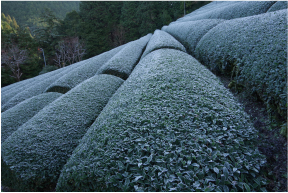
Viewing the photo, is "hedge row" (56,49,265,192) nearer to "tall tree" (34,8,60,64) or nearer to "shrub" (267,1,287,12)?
"shrub" (267,1,287,12)

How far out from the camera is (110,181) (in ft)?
4.84

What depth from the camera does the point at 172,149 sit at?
1604mm

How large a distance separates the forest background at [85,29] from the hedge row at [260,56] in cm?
2169

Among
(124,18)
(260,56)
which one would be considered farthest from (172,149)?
(124,18)

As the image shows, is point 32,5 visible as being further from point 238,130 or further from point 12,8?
point 238,130

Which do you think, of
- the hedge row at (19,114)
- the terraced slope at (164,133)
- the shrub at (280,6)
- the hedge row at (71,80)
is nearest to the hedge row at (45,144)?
the terraced slope at (164,133)

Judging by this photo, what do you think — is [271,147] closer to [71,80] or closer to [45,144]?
[45,144]

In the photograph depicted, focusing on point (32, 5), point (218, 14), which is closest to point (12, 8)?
point (32, 5)

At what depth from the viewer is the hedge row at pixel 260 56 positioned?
2.28m

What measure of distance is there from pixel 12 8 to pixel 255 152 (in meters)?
60.6

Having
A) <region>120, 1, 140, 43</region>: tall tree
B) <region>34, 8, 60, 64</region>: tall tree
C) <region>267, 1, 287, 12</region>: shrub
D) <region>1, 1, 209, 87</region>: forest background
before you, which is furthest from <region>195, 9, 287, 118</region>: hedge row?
<region>120, 1, 140, 43</region>: tall tree

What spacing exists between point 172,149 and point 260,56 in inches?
99.3

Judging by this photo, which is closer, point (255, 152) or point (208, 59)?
point (255, 152)

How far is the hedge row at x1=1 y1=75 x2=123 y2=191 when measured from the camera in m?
2.58
